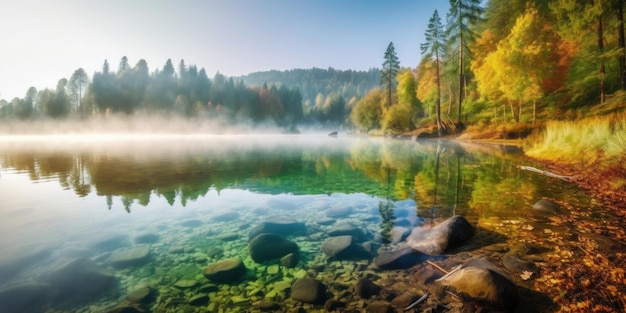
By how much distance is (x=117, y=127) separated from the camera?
3561 inches

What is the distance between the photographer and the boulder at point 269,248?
5.67m

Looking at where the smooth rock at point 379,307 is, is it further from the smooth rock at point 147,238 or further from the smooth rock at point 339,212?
the smooth rock at point 147,238

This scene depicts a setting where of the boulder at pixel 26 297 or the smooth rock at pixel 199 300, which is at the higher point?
the boulder at pixel 26 297

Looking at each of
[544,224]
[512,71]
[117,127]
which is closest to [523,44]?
[512,71]

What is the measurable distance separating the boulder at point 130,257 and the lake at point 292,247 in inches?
0.9

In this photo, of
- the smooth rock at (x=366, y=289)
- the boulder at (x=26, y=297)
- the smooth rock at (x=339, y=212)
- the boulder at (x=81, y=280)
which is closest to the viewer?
the boulder at (x=26, y=297)

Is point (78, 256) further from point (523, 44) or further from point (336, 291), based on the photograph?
point (523, 44)

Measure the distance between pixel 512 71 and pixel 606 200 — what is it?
29635mm

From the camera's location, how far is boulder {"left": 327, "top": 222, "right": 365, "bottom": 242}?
6.53m

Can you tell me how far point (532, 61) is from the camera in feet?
99.8

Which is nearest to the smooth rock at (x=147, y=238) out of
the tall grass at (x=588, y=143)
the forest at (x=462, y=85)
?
the tall grass at (x=588, y=143)

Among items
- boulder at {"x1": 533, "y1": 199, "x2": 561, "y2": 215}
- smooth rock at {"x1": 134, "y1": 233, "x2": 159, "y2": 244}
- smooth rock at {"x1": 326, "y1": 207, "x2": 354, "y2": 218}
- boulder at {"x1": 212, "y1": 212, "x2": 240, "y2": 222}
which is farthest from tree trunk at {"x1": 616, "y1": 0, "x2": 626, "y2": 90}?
smooth rock at {"x1": 134, "y1": 233, "x2": 159, "y2": 244}

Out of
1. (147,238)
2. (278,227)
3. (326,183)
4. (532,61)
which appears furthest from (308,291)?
(532,61)

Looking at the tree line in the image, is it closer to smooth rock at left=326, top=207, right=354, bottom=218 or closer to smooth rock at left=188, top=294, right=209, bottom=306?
smooth rock at left=326, top=207, right=354, bottom=218
